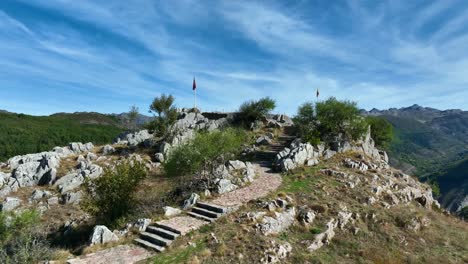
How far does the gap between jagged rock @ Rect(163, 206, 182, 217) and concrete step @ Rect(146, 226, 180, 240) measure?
89.0 inches

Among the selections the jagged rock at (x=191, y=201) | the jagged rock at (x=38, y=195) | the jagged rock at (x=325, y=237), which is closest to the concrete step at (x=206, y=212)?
the jagged rock at (x=191, y=201)

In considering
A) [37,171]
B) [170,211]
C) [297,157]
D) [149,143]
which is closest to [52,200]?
[37,171]

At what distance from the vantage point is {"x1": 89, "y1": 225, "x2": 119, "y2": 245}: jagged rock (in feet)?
63.7

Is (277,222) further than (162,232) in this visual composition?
Yes

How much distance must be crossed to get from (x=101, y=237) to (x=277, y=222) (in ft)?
38.3

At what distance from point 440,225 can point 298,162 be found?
14.6 metres

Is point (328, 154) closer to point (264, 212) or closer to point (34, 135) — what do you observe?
point (264, 212)

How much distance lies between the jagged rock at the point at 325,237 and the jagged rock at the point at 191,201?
960cm

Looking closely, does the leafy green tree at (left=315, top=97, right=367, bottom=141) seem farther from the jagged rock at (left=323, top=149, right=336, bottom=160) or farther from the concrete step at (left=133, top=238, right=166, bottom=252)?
the concrete step at (left=133, top=238, right=166, bottom=252)

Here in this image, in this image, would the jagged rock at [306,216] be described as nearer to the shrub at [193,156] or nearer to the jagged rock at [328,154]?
the shrub at [193,156]

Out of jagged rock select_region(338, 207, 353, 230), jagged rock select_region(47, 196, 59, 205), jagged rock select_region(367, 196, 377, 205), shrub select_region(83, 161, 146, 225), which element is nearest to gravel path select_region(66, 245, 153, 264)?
shrub select_region(83, 161, 146, 225)

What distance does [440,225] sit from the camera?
92.2ft

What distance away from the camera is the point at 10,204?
33156mm

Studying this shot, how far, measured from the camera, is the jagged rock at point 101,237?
1942 centimetres
